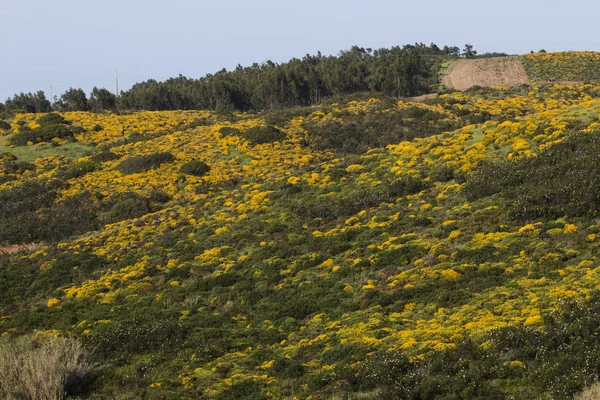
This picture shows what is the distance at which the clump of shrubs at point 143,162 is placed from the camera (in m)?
52.1

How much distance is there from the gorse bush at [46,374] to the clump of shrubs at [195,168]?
99.9ft

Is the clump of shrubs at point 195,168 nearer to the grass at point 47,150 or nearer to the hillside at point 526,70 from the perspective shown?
the grass at point 47,150

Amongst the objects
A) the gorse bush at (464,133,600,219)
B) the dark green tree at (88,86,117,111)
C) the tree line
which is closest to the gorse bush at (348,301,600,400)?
the gorse bush at (464,133,600,219)

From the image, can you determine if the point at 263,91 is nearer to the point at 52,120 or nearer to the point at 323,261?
the point at 52,120

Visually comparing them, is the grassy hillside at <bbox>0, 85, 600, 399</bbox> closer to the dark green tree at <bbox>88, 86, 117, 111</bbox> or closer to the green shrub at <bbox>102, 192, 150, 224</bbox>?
the green shrub at <bbox>102, 192, 150, 224</bbox>

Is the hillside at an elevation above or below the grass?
above

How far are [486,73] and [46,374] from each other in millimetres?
113040

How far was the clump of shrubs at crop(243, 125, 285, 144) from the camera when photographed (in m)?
56.9

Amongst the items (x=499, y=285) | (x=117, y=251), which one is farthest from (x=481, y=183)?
(x=117, y=251)

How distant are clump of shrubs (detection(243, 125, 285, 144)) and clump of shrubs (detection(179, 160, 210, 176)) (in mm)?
7182

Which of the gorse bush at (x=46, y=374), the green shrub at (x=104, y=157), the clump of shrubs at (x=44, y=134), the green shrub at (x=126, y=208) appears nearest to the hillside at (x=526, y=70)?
the green shrub at (x=104, y=157)

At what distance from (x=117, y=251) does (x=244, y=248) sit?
9.08m

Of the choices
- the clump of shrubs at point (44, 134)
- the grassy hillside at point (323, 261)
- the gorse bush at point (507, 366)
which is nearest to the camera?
the gorse bush at point (507, 366)

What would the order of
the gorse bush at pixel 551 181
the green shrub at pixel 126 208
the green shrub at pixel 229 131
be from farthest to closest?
1. the green shrub at pixel 229 131
2. the green shrub at pixel 126 208
3. the gorse bush at pixel 551 181
